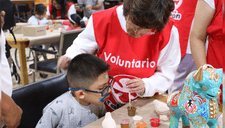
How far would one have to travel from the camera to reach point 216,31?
3.15ft

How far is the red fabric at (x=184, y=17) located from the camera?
4.90 feet

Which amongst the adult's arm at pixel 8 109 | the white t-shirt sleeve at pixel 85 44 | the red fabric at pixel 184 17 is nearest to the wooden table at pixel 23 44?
the white t-shirt sleeve at pixel 85 44

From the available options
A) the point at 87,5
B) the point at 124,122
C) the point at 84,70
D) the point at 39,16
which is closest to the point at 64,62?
the point at 84,70

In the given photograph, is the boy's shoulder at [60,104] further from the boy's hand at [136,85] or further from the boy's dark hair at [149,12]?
the boy's dark hair at [149,12]

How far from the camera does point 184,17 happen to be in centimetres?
152

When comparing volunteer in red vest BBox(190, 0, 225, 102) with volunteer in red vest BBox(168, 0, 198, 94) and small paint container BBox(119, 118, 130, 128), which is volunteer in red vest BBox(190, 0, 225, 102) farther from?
volunteer in red vest BBox(168, 0, 198, 94)

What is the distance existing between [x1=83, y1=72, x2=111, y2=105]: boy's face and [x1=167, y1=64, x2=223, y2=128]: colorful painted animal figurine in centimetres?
39

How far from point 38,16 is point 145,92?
339cm

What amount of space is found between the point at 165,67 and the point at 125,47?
22cm

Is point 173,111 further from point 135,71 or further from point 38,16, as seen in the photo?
point 38,16

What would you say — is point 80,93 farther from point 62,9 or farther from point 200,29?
point 62,9

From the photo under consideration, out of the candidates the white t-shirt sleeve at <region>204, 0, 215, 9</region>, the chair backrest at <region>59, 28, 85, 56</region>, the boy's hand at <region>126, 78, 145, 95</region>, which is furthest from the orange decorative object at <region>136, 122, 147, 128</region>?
the chair backrest at <region>59, 28, 85, 56</region>

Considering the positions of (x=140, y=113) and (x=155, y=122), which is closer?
(x=155, y=122)

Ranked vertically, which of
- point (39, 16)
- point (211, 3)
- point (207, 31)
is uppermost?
point (211, 3)
